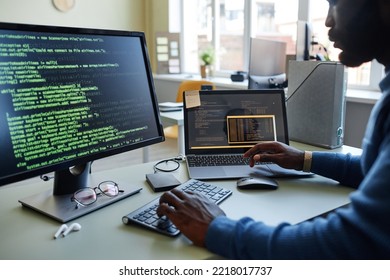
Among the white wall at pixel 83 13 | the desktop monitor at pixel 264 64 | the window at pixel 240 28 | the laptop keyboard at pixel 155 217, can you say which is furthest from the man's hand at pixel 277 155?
the white wall at pixel 83 13

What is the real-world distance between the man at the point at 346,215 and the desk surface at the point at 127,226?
63 millimetres

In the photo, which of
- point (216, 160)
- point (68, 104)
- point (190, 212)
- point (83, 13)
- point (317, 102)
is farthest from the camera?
point (83, 13)

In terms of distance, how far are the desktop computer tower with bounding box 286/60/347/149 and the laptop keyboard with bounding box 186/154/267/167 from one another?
1.51 ft

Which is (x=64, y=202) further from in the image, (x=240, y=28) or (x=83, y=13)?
Result: (x=83, y=13)

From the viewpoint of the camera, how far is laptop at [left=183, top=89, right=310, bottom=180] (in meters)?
1.52

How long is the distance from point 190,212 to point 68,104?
429 mm

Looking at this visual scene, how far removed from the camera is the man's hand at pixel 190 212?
90 centimetres

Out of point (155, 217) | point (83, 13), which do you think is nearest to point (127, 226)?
point (155, 217)

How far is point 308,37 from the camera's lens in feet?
8.05

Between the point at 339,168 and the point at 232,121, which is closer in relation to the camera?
the point at 339,168

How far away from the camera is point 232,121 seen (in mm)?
1545

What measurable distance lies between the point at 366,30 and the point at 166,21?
15.0 feet

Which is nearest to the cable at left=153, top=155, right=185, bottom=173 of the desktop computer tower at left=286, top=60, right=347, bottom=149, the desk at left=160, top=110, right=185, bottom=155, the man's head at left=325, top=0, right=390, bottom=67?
the desktop computer tower at left=286, top=60, right=347, bottom=149
